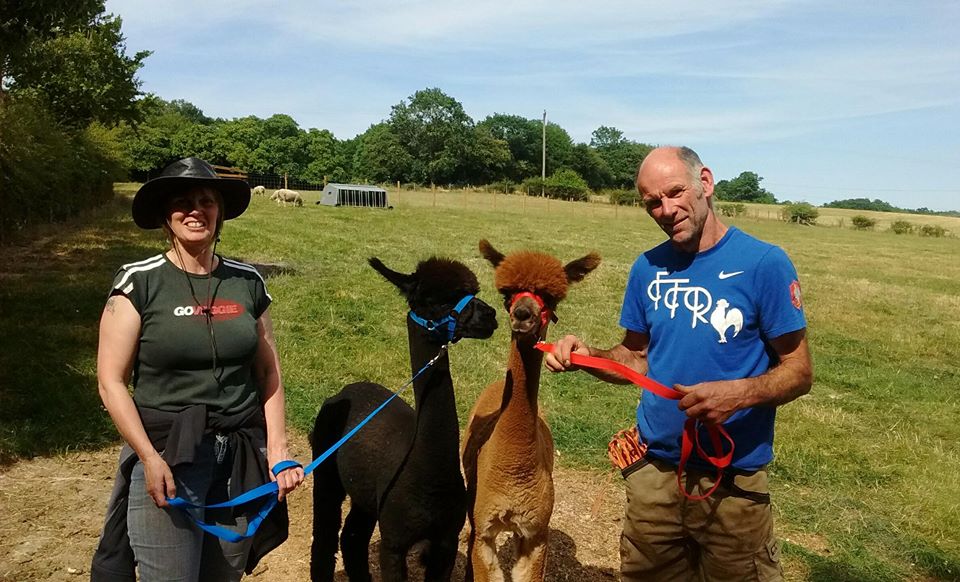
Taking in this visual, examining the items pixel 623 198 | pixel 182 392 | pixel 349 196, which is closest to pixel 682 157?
pixel 182 392

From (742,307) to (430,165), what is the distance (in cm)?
9419

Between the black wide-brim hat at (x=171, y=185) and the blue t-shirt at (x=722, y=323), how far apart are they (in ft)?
6.46

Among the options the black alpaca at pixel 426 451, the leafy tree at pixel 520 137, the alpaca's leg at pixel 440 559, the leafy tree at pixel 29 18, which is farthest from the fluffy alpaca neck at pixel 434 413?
the leafy tree at pixel 520 137

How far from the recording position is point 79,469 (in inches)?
236

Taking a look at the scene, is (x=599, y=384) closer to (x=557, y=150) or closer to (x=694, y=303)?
(x=694, y=303)

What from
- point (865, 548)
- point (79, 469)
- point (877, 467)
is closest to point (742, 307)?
point (865, 548)

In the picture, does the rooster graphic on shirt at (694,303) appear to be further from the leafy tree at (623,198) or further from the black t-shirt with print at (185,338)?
the leafy tree at (623,198)

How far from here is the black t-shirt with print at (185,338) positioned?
8.31ft

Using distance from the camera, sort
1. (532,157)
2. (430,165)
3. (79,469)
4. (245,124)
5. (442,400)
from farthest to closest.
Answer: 1. (532,157)
2. (245,124)
3. (430,165)
4. (79,469)
5. (442,400)

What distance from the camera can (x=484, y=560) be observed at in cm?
382

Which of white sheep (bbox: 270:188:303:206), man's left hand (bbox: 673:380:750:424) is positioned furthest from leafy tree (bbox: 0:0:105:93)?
white sheep (bbox: 270:188:303:206)

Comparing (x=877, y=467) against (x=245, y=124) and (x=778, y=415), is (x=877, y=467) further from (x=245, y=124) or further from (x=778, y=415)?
(x=245, y=124)

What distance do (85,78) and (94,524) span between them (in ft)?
67.0

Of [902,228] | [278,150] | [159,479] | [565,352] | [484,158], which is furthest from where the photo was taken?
[278,150]
